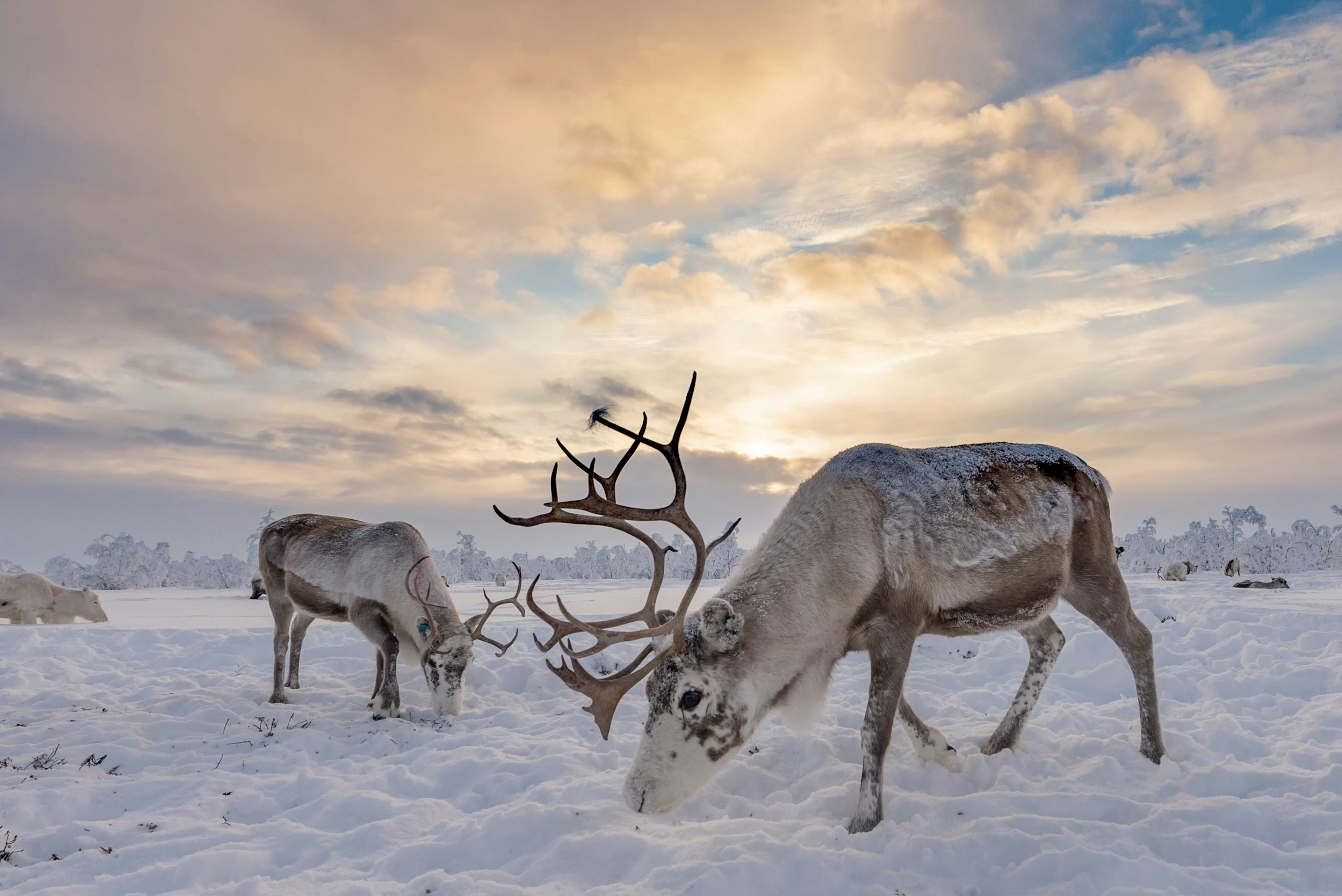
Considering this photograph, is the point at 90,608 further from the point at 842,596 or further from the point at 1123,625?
the point at 1123,625

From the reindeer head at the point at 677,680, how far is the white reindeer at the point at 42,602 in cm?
1637

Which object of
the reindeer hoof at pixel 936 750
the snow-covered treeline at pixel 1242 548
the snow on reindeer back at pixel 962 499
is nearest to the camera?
the snow on reindeer back at pixel 962 499

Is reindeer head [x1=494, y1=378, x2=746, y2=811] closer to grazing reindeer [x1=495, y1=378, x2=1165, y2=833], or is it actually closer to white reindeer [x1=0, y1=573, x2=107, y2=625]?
grazing reindeer [x1=495, y1=378, x2=1165, y2=833]

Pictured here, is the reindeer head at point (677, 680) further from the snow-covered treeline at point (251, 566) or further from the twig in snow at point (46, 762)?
the snow-covered treeline at point (251, 566)

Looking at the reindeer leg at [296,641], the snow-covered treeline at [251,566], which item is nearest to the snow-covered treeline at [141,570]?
the snow-covered treeline at [251,566]

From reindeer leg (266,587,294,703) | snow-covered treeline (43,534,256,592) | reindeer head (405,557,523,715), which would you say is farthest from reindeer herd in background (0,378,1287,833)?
snow-covered treeline (43,534,256,592)

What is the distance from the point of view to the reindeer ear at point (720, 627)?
4.27 meters

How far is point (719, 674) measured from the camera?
4340mm

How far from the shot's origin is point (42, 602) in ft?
50.7

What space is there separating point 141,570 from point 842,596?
36.6 metres

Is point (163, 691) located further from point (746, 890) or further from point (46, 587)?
point (46, 587)

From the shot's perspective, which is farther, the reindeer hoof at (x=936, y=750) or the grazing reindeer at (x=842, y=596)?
the reindeer hoof at (x=936, y=750)

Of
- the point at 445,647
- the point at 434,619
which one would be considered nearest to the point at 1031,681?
the point at 445,647

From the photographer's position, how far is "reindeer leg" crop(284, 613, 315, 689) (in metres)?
9.27
